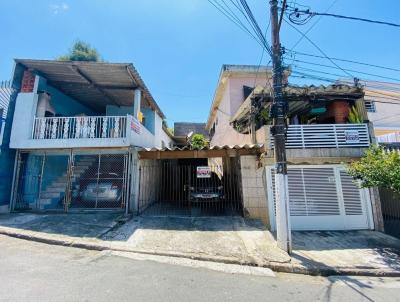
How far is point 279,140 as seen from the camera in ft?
18.5

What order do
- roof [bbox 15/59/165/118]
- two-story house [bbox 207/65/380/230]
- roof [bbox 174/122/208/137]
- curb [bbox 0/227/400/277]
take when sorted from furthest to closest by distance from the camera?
roof [bbox 174/122/208/137]
roof [bbox 15/59/165/118]
two-story house [bbox 207/65/380/230]
curb [bbox 0/227/400/277]

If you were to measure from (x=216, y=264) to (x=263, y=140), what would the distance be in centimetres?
460

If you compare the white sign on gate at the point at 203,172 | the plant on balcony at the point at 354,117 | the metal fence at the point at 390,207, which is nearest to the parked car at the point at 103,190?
the white sign on gate at the point at 203,172

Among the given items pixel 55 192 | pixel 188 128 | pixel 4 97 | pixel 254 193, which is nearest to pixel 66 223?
pixel 55 192

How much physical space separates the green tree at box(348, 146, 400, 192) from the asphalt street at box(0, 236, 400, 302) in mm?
2366

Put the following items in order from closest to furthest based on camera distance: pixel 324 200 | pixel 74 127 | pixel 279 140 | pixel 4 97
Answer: pixel 279 140 → pixel 324 200 → pixel 4 97 → pixel 74 127

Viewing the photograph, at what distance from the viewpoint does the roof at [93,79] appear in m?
8.48

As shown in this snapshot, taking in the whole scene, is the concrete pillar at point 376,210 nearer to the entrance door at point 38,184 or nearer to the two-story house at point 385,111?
the two-story house at point 385,111

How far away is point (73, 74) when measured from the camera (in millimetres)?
9234

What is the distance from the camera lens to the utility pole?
542 cm

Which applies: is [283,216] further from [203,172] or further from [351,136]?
[351,136]

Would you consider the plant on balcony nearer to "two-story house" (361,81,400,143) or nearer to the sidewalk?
the sidewalk

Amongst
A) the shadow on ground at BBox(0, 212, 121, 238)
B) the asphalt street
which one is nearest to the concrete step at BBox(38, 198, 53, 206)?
the shadow on ground at BBox(0, 212, 121, 238)

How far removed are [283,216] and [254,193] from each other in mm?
2263
